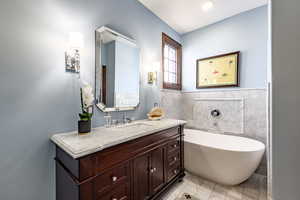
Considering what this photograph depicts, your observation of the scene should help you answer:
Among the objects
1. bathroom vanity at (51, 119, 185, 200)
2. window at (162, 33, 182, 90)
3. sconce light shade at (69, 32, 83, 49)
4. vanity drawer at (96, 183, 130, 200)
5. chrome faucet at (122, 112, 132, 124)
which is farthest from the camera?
window at (162, 33, 182, 90)

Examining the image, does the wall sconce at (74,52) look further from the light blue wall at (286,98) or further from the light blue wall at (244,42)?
the light blue wall at (244,42)

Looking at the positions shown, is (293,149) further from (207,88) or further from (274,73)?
(207,88)

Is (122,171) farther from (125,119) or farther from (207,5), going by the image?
(207,5)

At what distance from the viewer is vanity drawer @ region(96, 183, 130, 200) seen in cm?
96

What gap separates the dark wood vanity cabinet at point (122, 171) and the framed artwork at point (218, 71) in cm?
155

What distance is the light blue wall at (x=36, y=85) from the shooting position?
0.93m

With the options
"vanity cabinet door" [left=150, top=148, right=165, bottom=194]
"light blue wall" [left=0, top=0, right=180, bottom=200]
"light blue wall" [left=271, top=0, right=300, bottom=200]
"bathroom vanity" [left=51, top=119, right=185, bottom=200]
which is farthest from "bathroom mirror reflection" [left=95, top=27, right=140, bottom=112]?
"light blue wall" [left=271, top=0, right=300, bottom=200]

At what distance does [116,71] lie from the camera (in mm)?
1688

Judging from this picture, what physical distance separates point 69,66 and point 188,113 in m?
2.48

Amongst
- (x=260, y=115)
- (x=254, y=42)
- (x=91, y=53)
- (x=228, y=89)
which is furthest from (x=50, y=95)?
(x=254, y=42)

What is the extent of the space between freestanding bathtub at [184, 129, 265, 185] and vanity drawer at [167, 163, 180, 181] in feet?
1.08

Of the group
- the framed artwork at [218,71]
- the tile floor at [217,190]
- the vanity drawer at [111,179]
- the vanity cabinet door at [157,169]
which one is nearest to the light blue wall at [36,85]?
the vanity drawer at [111,179]

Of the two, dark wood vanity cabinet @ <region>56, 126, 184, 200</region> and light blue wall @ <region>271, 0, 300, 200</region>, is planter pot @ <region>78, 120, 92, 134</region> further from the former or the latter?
light blue wall @ <region>271, 0, 300, 200</region>

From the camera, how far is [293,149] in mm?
462
